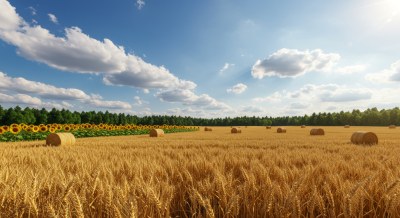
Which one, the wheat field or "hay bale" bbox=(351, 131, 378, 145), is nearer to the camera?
the wheat field

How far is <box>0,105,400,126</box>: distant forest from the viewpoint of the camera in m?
68.4

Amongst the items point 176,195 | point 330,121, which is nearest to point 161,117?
point 330,121

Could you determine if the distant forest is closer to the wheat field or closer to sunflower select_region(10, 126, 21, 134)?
sunflower select_region(10, 126, 21, 134)

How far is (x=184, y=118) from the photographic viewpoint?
449 feet

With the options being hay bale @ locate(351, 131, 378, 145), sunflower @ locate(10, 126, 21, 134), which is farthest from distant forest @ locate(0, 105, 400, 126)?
hay bale @ locate(351, 131, 378, 145)

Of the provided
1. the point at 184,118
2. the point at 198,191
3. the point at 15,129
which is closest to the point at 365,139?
the point at 198,191

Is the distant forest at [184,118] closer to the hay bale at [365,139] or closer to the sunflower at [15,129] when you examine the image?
the sunflower at [15,129]

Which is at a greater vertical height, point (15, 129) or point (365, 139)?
point (15, 129)

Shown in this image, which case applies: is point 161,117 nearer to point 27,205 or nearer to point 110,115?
point 110,115

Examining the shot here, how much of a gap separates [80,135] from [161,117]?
88.3 meters

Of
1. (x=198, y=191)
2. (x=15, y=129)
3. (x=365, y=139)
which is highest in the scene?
(x=15, y=129)

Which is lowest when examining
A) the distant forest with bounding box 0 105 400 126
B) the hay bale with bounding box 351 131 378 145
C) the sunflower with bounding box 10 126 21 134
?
the hay bale with bounding box 351 131 378 145

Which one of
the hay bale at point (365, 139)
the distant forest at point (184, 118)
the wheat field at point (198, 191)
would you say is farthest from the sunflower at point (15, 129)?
the distant forest at point (184, 118)

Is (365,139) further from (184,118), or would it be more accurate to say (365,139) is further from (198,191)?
(184,118)
